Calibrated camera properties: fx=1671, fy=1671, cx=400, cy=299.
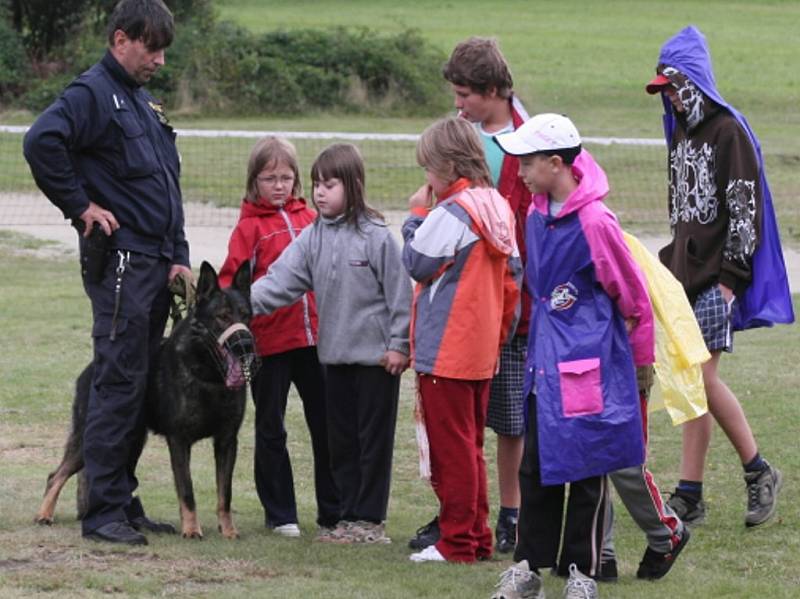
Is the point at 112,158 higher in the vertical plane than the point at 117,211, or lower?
higher

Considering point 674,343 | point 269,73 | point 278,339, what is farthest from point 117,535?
point 269,73

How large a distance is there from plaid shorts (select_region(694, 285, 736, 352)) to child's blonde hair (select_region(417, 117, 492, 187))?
55.1 inches

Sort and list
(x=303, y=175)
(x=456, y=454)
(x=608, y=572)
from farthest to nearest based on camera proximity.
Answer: (x=303, y=175) → (x=456, y=454) → (x=608, y=572)

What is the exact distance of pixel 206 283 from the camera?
22.7 feet

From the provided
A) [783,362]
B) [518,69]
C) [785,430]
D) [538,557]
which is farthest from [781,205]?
[518,69]

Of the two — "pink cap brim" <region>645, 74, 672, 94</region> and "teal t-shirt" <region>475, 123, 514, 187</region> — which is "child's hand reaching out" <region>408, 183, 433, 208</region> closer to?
"teal t-shirt" <region>475, 123, 514, 187</region>

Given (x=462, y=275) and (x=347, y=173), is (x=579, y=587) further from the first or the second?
(x=347, y=173)

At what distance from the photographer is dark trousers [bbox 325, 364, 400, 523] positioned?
7.00m

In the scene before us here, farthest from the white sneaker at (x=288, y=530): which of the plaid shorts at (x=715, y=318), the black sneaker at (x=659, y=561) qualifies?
the plaid shorts at (x=715, y=318)

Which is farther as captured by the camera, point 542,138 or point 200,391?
point 200,391

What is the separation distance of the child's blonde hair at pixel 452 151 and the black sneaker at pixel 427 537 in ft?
4.83

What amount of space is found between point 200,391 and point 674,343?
6.59ft

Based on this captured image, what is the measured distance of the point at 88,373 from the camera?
7.22 m

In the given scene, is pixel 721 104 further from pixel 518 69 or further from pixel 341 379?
pixel 518 69
